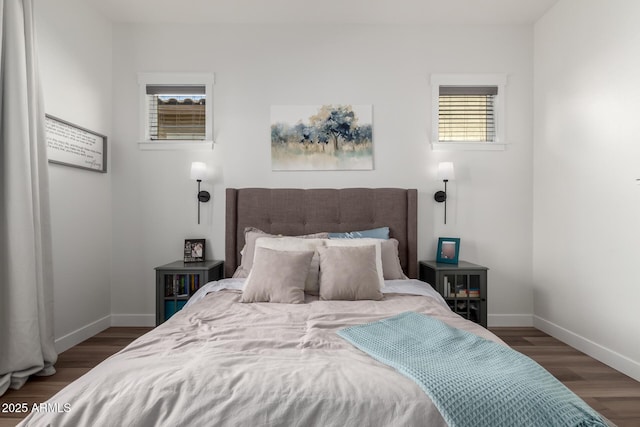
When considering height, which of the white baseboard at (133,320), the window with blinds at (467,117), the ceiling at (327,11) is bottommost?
the white baseboard at (133,320)

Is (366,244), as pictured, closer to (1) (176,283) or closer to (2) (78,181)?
(1) (176,283)

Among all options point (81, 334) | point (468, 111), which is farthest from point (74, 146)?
point (468, 111)

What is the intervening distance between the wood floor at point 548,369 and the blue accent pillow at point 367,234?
56.5 inches

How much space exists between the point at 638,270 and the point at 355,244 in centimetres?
192

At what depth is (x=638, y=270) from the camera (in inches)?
96.0

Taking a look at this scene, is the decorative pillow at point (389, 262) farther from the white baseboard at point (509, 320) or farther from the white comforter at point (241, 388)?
the white comforter at point (241, 388)

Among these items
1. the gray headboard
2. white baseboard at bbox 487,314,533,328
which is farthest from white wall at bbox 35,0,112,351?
→ white baseboard at bbox 487,314,533,328

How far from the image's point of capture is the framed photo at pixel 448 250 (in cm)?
335

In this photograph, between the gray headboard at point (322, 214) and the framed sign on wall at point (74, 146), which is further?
the gray headboard at point (322, 214)

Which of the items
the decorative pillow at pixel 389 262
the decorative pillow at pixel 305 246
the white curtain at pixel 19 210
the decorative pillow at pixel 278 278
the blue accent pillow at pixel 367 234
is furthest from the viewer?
the blue accent pillow at pixel 367 234

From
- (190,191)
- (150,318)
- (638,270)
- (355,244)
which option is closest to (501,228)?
(638,270)

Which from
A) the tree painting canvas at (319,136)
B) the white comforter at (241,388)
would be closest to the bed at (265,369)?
the white comforter at (241,388)

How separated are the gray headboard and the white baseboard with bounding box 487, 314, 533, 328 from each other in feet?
3.17

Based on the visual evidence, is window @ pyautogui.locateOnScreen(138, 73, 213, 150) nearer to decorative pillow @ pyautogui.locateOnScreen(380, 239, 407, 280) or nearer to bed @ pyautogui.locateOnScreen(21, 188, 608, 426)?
bed @ pyautogui.locateOnScreen(21, 188, 608, 426)
